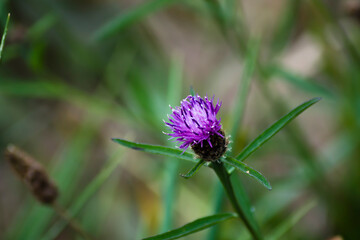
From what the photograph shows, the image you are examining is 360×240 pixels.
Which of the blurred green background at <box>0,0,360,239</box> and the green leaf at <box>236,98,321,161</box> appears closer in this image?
the green leaf at <box>236,98,321,161</box>

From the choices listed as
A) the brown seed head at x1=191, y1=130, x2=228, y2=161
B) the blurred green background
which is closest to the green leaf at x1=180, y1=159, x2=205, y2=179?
the brown seed head at x1=191, y1=130, x2=228, y2=161

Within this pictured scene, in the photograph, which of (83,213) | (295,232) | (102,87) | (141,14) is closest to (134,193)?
(83,213)

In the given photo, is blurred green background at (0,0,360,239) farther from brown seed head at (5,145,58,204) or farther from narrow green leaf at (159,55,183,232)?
brown seed head at (5,145,58,204)

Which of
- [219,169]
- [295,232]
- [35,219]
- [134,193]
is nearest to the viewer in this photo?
[219,169]

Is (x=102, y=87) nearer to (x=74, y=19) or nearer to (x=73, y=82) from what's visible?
(x=73, y=82)

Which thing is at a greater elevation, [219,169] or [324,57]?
[324,57]

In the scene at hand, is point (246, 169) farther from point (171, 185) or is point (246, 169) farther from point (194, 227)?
point (171, 185)

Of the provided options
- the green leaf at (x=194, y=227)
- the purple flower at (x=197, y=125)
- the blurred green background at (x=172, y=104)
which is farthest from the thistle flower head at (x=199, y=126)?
the blurred green background at (x=172, y=104)
